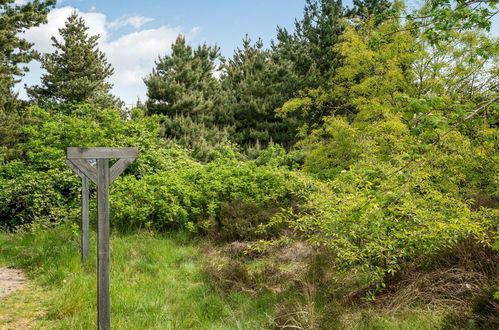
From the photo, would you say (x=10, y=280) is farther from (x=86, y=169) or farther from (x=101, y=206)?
(x=86, y=169)

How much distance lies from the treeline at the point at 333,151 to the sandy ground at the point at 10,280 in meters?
2.39

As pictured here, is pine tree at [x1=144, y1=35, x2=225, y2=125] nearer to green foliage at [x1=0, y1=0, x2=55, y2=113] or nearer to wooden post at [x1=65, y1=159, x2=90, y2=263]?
green foliage at [x1=0, y1=0, x2=55, y2=113]

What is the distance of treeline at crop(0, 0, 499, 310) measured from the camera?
4.25m

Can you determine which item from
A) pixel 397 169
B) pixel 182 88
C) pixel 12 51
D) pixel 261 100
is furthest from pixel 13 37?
pixel 397 169

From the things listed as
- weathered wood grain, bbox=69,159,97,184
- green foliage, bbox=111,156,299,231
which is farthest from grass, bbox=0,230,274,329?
weathered wood grain, bbox=69,159,97,184

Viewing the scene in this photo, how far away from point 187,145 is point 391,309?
14.1 m

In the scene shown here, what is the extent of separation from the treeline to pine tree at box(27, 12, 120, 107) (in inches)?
12.0

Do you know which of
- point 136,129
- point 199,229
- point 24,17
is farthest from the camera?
point 24,17

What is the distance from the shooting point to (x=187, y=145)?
1734 centimetres

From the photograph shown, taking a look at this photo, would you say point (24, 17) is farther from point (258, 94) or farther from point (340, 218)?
point (340, 218)

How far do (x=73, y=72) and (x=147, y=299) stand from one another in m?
19.3

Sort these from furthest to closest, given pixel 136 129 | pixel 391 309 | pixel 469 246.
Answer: pixel 136 129
pixel 469 246
pixel 391 309

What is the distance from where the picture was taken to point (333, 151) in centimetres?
1069

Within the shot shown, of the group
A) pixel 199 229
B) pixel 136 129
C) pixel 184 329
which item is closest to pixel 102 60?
pixel 136 129
